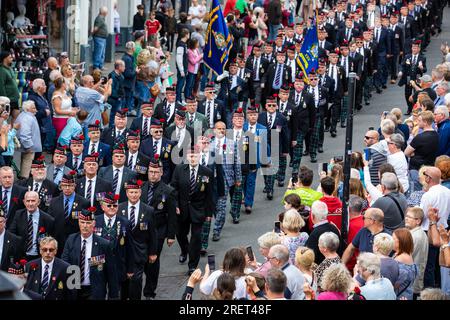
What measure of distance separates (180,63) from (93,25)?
4.39m

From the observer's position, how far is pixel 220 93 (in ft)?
76.8

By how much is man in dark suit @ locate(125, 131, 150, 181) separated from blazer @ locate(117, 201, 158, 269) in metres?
2.25

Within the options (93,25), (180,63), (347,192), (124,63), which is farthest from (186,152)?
(93,25)

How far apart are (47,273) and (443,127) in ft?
23.5

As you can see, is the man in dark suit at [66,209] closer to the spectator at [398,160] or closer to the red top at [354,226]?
the red top at [354,226]

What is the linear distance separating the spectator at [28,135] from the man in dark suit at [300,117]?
14.2 ft

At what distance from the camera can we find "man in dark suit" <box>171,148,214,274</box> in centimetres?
1606

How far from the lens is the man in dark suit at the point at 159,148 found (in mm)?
17688

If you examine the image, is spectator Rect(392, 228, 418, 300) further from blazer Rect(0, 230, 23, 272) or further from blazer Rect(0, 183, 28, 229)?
blazer Rect(0, 183, 28, 229)

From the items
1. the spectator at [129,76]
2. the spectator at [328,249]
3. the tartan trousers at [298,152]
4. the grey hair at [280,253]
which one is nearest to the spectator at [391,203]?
the spectator at [328,249]

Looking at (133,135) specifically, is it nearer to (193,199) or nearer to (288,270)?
(193,199)

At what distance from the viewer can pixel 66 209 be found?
15008mm

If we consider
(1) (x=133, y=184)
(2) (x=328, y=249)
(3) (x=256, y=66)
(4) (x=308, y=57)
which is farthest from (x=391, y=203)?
(3) (x=256, y=66)
